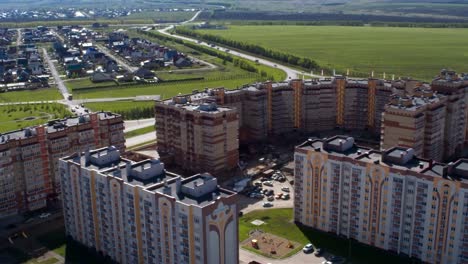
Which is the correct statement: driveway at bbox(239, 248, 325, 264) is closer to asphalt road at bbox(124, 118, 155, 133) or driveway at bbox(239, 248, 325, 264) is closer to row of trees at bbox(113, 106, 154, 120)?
asphalt road at bbox(124, 118, 155, 133)

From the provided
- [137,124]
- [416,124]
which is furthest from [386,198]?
[137,124]

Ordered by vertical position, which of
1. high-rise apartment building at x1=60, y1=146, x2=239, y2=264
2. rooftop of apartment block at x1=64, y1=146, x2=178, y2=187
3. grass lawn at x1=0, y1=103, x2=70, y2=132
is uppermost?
rooftop of apartment block at x1=64, y1=146, x2=178, y2=187

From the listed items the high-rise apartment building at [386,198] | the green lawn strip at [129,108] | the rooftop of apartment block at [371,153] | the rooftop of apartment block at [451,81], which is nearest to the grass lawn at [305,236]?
the high-rise apartment building at [386,198]

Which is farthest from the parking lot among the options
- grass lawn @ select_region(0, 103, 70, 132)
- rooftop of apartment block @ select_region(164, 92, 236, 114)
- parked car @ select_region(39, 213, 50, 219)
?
grass lawn @ select_region(0, 103, 70, 132)

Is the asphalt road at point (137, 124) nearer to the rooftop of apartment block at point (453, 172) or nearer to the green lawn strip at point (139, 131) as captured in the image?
the green lawn strip at point (139, 131)

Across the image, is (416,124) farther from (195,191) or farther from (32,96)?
(32,96)

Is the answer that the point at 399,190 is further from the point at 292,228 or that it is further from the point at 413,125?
the point at 413,125
